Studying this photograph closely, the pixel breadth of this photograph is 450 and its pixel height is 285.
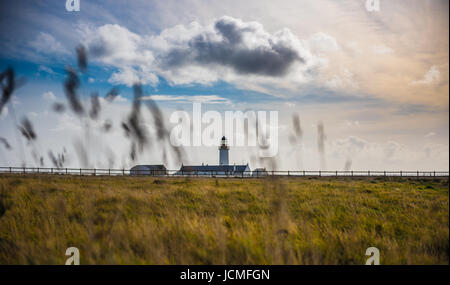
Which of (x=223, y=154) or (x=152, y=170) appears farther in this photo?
(x=223, y=154)

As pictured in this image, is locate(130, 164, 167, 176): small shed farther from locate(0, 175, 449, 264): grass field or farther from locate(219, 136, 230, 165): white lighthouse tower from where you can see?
locate(219, 136, 230, 165): white lighthouse tower

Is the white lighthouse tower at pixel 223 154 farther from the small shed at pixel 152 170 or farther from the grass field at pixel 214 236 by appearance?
the grass field at pixel 214 236

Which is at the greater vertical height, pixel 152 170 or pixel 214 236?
pixel 152 170

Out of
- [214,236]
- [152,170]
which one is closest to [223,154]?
[152,170]

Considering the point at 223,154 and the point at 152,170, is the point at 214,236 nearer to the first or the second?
the point at 152,170

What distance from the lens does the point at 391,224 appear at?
6.46 m

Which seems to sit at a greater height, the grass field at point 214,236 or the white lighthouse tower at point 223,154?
the white lighthouse tower at point 223,154

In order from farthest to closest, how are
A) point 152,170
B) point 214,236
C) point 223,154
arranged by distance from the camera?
1. point 223,154
2. point 152,170
3. point 214,236

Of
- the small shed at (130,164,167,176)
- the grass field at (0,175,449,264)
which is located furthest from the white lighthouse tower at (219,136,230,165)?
the grass field at (0,175,449,264)

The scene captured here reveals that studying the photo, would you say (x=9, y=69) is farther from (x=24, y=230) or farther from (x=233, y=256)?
(x=233, y=256)

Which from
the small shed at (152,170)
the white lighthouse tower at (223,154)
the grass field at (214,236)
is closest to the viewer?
the grass field at (214,236)

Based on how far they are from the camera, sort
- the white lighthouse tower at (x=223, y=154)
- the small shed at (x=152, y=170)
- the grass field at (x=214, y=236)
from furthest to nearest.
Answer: the white lighthouse tower at (x=223, y=154) → the small shed at (x=152, y=170) → the grass field at (x=214, y=236)

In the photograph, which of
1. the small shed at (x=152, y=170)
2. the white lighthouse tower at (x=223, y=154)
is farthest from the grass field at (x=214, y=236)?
the white lighthouse tower at (x=223, y=154)

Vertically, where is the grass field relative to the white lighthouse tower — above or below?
below
